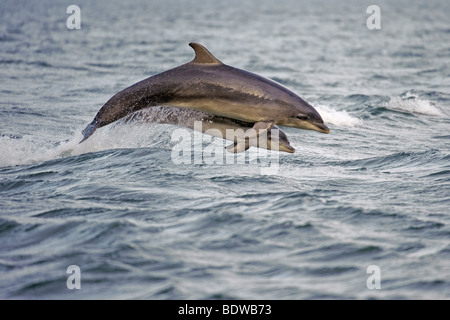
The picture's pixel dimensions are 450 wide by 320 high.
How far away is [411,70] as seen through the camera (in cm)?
3134

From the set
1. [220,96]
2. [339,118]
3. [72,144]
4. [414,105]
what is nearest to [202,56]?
[220,96]

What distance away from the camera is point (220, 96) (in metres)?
11.9

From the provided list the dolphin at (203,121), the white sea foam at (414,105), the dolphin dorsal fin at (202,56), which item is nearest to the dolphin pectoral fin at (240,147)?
the dolphin at (203,121)

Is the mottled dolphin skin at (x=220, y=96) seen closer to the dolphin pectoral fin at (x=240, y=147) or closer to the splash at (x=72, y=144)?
the dolphin pectoral fin at (x=240, y=147)

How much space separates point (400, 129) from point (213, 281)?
11.3 m

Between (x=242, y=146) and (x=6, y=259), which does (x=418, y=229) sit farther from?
(x=6, y=259)

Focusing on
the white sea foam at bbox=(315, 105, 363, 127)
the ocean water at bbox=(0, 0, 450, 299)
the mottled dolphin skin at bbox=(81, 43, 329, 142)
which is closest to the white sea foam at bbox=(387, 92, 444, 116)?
the ocean water at bbox=(0, 0, 450, 299)

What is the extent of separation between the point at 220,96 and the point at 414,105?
35.8 ft

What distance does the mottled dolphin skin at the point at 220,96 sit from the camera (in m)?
11.9

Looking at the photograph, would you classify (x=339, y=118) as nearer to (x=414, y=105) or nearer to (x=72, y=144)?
(x=414, y=105)

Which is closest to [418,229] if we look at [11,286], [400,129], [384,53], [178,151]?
[11,286]

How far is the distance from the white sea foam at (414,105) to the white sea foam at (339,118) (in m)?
1.77

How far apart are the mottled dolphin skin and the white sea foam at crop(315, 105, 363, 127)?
6971mm
